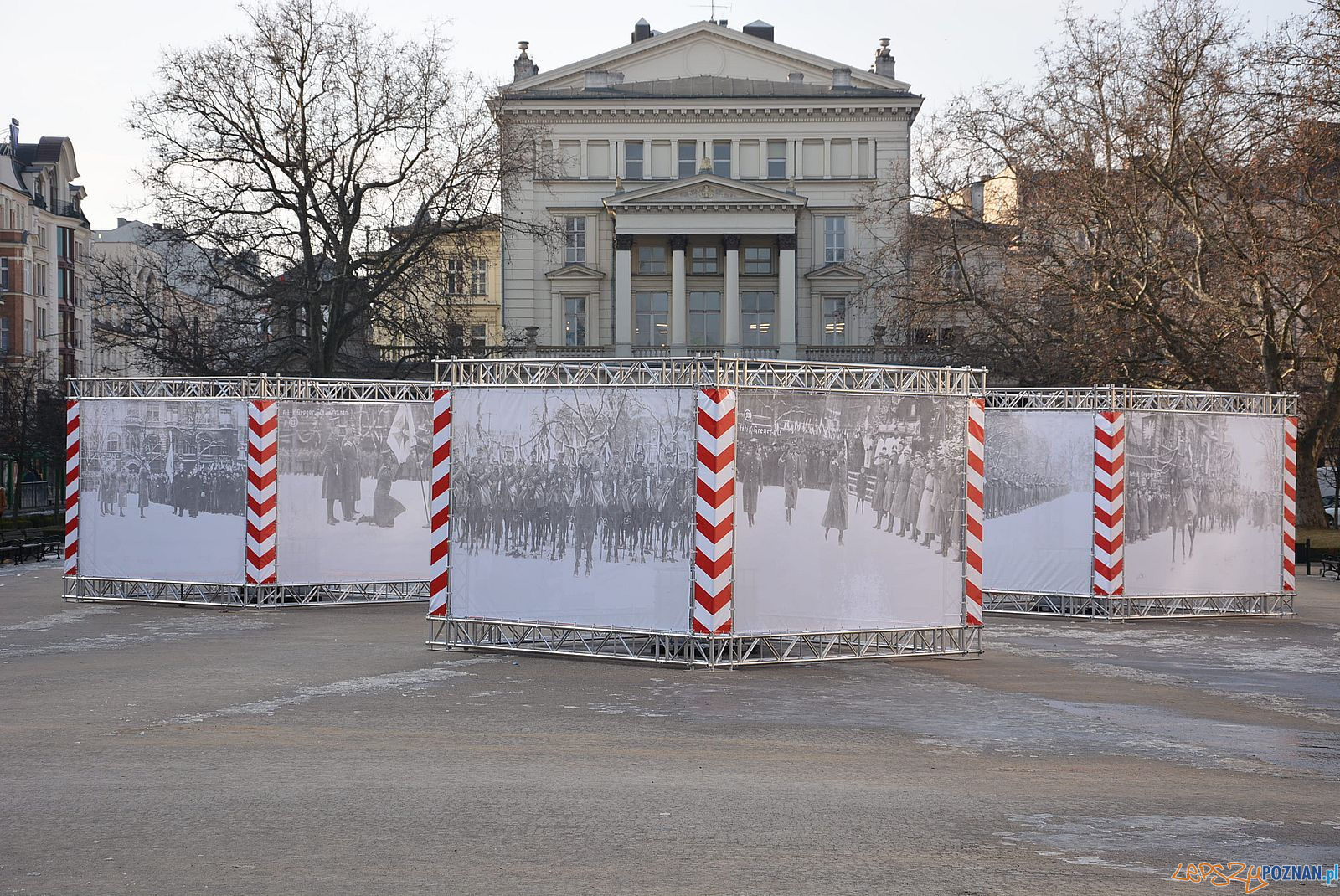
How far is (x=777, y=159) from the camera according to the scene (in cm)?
7962

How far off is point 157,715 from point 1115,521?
15.4 meters

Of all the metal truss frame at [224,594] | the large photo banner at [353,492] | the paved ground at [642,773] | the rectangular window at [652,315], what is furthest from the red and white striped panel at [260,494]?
the rectangular window at [652,315]

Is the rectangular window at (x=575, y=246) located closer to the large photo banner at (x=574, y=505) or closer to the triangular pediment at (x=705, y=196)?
the triangular pediment at (x=705, y=196)

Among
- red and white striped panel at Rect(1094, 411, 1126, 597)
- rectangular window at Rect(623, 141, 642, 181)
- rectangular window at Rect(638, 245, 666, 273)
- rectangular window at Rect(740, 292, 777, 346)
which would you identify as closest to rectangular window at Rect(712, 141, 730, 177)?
rectangular window at Rect(623, 141, 642, 181)

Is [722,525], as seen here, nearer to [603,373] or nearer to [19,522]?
[603,373]

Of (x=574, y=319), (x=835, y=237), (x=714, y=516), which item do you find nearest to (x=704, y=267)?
(x=835, y=237)

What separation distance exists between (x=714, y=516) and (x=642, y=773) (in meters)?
6.12

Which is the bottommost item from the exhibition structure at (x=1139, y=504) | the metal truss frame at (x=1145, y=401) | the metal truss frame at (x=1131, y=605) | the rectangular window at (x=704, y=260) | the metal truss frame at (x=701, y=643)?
the metal truss frame at (x=1131, y=605)

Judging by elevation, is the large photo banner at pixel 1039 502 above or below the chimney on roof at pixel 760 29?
below

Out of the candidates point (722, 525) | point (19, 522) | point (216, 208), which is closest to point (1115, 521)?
point (722, 525)

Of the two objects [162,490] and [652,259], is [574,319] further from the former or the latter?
[162,490]

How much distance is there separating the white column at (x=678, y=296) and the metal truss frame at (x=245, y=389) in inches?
1998

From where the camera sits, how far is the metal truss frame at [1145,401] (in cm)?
2398

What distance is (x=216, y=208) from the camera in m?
40.2
